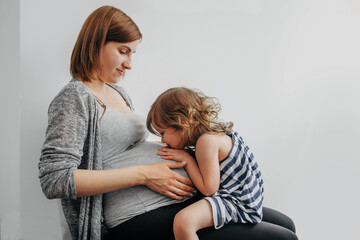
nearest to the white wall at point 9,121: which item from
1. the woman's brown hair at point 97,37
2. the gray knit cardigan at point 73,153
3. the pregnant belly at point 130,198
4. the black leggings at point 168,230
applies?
the woman's brown hair at point 97,37

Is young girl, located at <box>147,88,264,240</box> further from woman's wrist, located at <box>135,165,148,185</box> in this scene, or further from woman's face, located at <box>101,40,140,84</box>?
woman's face, located at <box>101,40,140,84</box>

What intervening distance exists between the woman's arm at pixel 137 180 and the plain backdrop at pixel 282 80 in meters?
0.67

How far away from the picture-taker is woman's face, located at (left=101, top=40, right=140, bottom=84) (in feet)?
3.63

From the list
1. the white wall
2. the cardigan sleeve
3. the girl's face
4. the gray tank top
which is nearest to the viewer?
the cardigan sleeve

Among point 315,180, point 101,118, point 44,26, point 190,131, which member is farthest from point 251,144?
point 44,26

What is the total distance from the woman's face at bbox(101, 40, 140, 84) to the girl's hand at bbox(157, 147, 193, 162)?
39 centimetres

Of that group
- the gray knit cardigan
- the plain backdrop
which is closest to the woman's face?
the gray knit cardigan

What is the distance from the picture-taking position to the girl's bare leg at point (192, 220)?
0.88 metres

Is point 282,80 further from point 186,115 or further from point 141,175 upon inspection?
point 141,175

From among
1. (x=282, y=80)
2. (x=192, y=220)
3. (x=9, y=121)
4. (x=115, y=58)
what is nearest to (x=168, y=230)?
(x=192, y=220)

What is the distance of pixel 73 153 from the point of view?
0.88m

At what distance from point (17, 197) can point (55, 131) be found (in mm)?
725

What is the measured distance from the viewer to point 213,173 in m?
0.97

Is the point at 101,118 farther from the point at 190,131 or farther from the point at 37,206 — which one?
the point at 37,206
